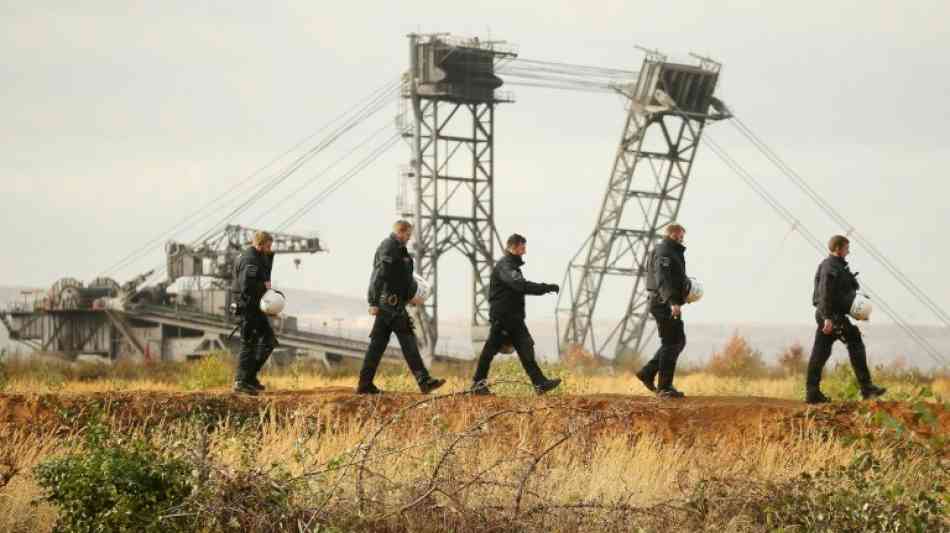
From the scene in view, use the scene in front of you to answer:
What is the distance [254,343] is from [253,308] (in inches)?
17.1

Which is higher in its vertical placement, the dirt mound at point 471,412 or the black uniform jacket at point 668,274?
the black uniform jacket at point 668,274

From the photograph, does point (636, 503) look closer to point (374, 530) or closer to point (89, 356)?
point (374, 530)

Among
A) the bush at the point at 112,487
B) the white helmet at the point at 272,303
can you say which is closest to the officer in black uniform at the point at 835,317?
the white helmet at the point at 272,303

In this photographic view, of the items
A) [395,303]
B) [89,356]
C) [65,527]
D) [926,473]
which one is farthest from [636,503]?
[89,356]

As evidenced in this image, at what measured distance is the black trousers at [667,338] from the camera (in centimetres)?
1544

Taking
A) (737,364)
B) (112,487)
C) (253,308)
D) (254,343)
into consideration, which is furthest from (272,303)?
(737,364)

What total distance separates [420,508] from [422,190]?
42.3 m

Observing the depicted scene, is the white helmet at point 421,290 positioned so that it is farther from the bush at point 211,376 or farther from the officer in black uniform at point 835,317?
the bush at point 211,376

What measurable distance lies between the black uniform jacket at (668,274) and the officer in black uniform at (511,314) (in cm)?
125

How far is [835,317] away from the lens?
593 inches

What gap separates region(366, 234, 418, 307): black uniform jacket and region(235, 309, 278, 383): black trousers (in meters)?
1.16

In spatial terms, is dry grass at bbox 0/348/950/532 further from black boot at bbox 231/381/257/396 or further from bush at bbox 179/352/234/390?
bush at bbox 179/352/234/390

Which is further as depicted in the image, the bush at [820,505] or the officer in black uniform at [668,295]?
the officer in black uniform at [668,295]

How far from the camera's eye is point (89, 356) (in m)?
60.4
